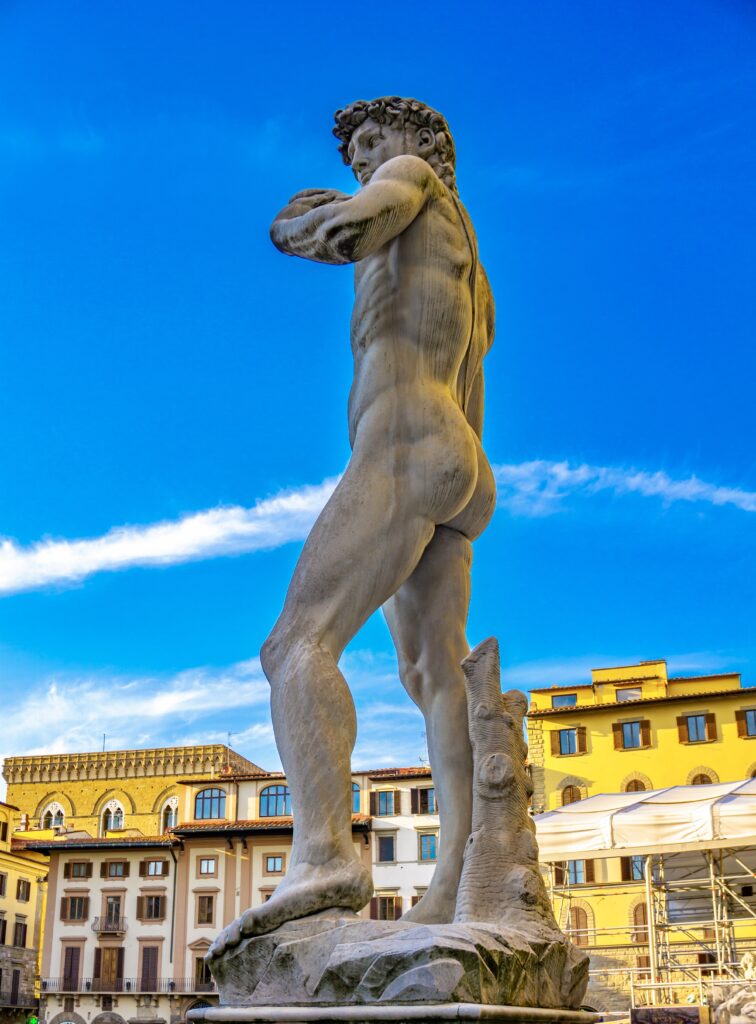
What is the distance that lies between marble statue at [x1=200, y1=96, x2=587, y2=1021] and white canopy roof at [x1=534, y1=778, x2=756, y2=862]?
679 inches

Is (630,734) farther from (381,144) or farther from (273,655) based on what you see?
(273,655)

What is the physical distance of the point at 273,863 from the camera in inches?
2157

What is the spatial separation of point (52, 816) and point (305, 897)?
88.4 metres

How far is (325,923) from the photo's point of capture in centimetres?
304

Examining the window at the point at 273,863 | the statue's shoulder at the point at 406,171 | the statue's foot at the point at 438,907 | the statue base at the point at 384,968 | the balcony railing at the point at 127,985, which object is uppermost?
the window at the point at 273,863

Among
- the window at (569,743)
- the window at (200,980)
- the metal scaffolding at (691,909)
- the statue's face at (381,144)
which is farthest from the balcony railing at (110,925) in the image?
the statue's face at (381,144)

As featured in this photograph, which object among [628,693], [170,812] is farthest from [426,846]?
[170,812]

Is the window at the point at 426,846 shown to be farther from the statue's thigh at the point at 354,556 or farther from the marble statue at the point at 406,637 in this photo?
the statue's thigh at the point at 354,556

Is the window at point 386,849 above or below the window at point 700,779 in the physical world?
below

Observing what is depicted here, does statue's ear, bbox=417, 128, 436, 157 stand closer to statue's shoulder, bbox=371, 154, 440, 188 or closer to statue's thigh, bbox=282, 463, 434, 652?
statue's shoulder, bbox=371, 154, 440, 188

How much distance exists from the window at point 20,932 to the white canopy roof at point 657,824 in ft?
165

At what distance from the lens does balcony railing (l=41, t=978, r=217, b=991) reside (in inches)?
2143

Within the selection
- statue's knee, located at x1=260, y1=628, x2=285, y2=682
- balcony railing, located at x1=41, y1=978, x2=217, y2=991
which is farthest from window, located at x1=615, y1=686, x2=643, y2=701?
statue's knee, located at x1=260, y1=628, x2=285, y2=682

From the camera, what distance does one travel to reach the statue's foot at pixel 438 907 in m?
3.59
